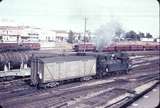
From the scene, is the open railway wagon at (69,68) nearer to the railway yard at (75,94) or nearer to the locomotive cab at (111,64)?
the locomotive cab at (111,64)

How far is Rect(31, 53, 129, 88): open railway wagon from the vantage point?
17812 millimetres

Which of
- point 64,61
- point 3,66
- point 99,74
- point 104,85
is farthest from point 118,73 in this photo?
point 3,66

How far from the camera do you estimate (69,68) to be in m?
19.1

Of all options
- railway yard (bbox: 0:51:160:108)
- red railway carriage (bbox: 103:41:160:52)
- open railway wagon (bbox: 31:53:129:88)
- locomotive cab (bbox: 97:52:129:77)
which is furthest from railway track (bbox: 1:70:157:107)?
red railway carriage (bbox: 103:41:160:52)

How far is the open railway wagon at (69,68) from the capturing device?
701 inches

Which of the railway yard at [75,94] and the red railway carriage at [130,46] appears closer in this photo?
the railway yard at [75,94]

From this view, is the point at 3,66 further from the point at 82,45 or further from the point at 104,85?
the point at 82,45

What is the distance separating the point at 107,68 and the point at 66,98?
8623 mm

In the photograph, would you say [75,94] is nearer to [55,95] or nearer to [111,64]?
[55,95]

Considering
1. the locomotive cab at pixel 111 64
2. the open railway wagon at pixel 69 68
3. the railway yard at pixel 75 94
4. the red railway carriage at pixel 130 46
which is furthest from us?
the red railway carriage at pixel 130 46

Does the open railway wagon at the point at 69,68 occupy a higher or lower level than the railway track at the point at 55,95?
higher

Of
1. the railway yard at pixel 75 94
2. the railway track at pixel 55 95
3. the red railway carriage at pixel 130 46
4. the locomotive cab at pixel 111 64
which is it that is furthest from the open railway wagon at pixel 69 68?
the red railway carriage at pixel 130 46

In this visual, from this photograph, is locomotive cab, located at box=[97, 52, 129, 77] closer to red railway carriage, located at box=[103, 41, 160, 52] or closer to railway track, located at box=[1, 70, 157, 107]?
railway track, located at box=[1, 70, 157, 107]

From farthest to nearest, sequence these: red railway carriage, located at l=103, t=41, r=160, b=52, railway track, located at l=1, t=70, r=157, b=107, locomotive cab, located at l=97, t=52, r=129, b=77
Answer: red railway carriage, located at l=103, t=41, r=160, b=52, locomotive cab, located at l=97, t=52, r=129, b=77, railway track, located at l=1, t=70, r=157, b=107
